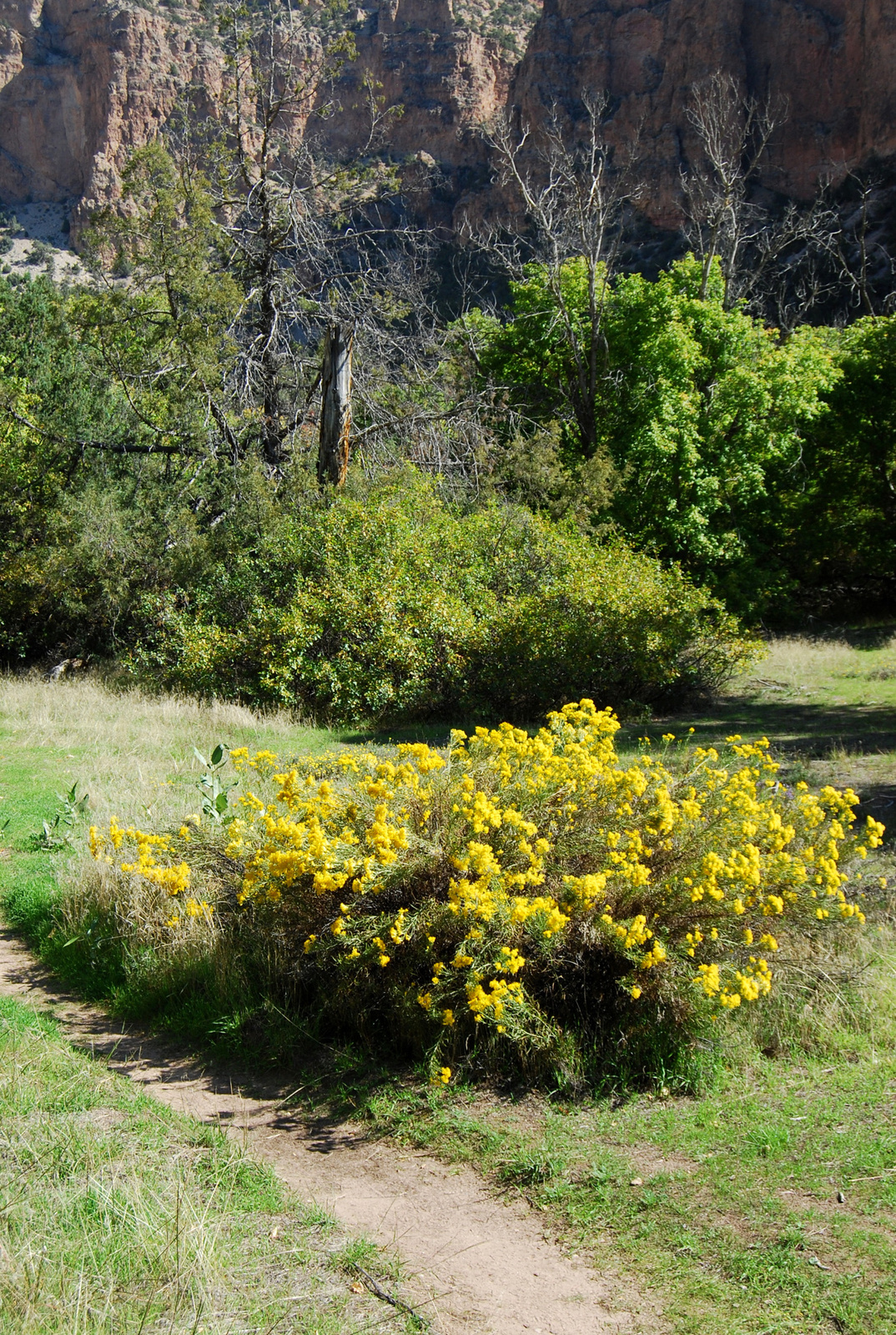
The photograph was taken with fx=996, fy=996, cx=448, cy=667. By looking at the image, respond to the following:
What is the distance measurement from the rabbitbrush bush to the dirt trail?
59 centimetres

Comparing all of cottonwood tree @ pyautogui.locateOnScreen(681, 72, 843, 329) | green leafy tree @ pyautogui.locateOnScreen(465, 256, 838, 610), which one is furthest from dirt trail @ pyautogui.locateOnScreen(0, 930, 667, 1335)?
cottonwood tree @ pyautogui.locateOnScreen(681, 72, 843, 329)

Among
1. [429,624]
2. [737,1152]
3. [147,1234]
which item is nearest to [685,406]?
[429,624]

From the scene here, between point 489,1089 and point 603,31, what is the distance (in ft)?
285

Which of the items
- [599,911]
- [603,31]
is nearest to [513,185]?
[603,31]

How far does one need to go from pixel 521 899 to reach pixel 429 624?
9.34m

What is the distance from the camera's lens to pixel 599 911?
463 cm

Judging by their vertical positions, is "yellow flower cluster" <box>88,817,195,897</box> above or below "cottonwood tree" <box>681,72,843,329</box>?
below

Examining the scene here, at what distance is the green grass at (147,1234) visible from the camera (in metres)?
2.69

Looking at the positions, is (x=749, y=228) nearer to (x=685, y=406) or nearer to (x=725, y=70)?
(x=725, y=70)

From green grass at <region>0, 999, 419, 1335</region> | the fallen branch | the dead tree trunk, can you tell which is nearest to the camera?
green grass at <region>0, 999, 419, 1335</region>

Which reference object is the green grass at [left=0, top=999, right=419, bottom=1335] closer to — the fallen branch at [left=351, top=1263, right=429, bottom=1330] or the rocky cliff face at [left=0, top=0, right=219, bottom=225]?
the fallen branch at [left=351, top=1263, right=429, bottom=1330]

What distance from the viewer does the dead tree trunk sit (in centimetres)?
1552

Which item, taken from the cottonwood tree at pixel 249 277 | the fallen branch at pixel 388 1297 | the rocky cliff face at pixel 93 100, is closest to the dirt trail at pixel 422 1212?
the fallen branch at pixel 388 1297

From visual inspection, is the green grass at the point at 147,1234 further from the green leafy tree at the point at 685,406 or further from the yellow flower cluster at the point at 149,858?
the green leafy tree at the point at 685,406
